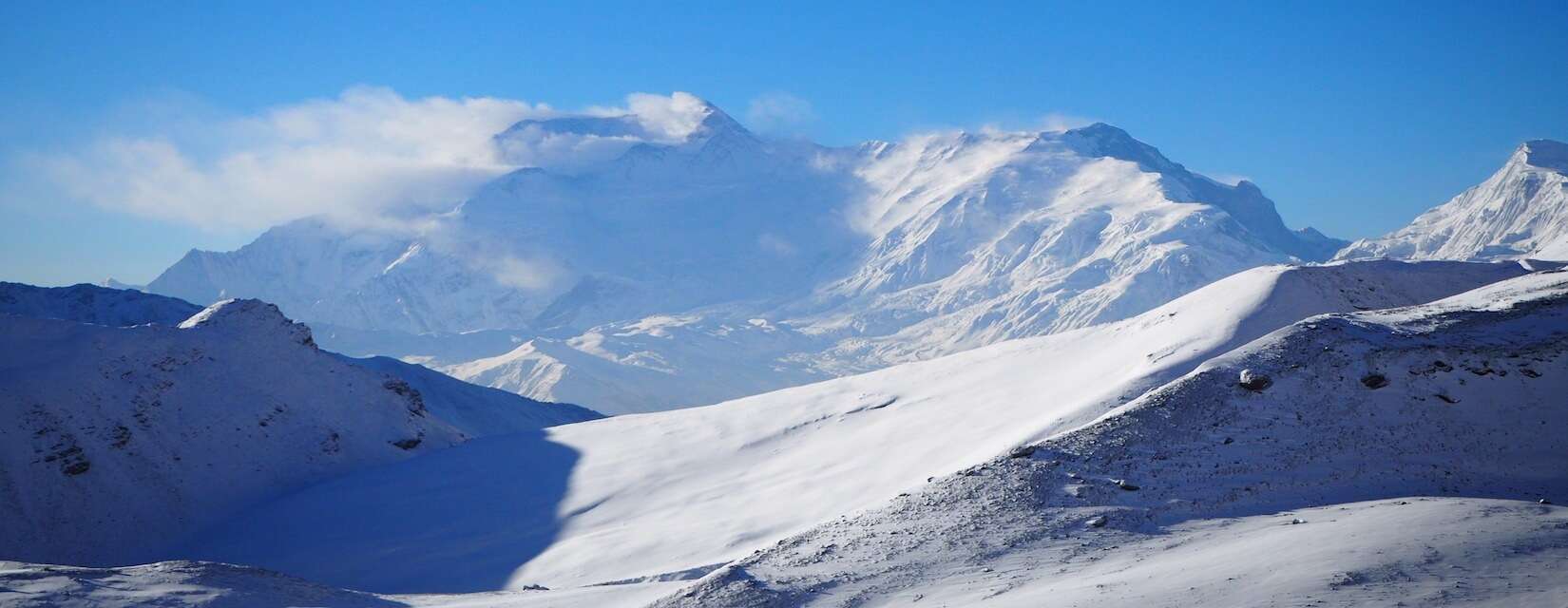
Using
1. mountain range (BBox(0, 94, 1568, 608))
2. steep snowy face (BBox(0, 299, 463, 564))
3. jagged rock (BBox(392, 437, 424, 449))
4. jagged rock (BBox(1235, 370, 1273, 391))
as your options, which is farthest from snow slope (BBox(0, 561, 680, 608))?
jagged rock (BBox(392, 437, 424, 449))

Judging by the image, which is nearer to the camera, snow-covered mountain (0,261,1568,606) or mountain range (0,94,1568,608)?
snow-covered mountain (0,261,1568,606)

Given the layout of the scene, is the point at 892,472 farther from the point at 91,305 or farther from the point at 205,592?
the point at 91,305

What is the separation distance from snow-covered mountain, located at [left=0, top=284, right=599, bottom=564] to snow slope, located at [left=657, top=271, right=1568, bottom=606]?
102ft

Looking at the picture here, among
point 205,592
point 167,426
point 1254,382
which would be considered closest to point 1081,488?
point 1254,382

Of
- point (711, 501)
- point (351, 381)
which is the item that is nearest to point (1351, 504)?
point (711, 501)

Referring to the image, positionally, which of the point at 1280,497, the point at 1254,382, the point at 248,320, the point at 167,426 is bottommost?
the point at 1280,497

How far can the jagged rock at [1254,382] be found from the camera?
27.4 metres

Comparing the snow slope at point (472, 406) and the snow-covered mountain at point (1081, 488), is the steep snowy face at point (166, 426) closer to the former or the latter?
the snow-covered mountain at point (1081, 488)

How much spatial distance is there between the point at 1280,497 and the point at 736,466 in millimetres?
20875

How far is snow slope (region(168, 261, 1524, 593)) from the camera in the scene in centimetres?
3266

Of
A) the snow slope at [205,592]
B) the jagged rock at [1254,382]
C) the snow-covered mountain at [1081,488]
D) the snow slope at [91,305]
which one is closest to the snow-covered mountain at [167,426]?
the snow-covered mountain at [1081,488]

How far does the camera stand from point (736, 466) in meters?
40.8

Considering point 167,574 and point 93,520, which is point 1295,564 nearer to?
point 167,574

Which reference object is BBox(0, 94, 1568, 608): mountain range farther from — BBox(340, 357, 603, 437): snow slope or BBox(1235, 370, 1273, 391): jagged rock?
BBox(340, 357, 603, 437): snow slope
